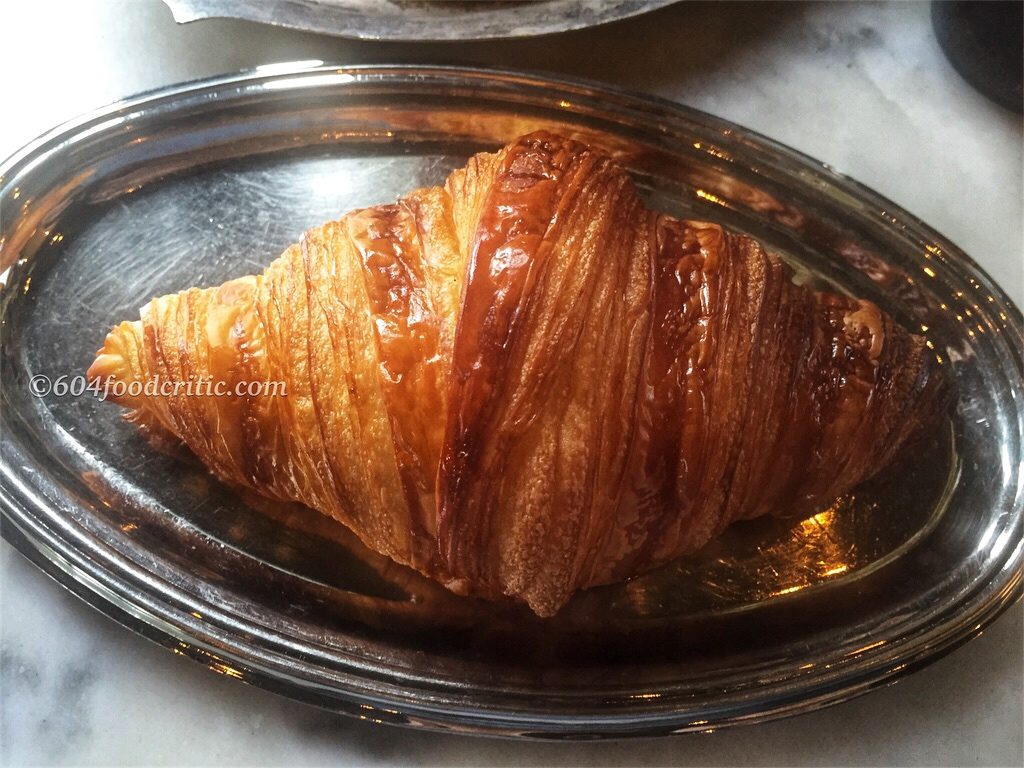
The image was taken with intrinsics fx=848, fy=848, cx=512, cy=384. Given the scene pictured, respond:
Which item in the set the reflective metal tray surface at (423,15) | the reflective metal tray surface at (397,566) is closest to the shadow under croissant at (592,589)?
the reflective metal tray surface at (397,566)

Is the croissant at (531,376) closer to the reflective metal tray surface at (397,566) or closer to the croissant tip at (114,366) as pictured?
the croissant tip at (114,366)

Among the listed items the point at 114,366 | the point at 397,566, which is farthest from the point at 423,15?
the point at 397,566

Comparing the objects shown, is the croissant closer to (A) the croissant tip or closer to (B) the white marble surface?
(A) the croissant tip

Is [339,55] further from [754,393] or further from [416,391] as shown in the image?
[754,393]

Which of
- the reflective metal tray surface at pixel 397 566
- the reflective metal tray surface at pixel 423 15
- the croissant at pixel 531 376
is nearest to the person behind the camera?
the croissant at pixel 531 376

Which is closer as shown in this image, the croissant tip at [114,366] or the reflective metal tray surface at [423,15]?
the croissant tip at [114,366]

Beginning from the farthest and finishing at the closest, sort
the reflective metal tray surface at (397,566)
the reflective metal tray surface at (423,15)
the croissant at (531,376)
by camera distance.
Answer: the reflective metal tray surface at (423,15) → the reflective metal tray surface at (397,566) → the croissant at (531,376)

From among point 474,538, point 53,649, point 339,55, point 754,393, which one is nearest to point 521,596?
point 474,538
